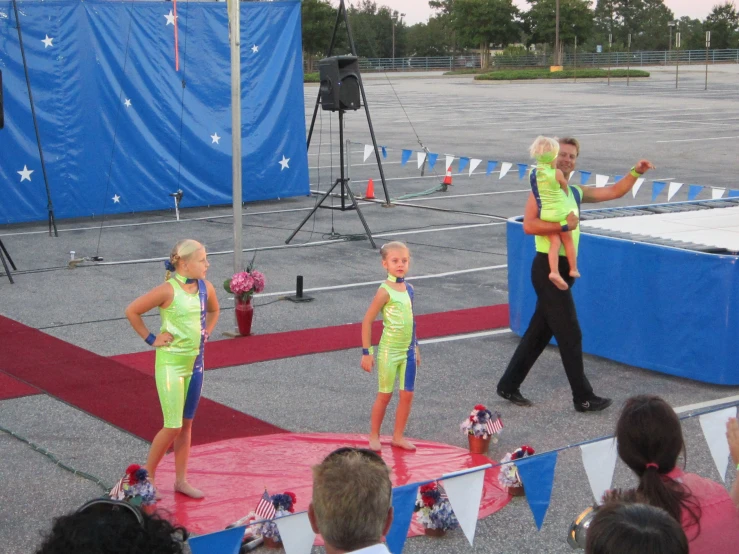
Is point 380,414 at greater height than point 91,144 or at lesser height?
lesser

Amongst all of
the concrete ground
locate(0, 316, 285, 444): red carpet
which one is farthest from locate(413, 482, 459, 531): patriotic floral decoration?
locate(0, 316, 285, 444): red carpet

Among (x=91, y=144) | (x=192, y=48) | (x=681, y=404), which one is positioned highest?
(x=192, y=48)

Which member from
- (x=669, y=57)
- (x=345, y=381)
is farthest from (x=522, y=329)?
(x=669, y=57)

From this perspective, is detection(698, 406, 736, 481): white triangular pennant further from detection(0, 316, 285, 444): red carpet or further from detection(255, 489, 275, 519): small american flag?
detection(0, 316, 285, 444): red carpet

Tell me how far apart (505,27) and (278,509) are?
281 feet

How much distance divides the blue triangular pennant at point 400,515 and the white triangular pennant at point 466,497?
302 millimetres

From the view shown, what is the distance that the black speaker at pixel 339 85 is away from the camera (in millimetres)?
13797

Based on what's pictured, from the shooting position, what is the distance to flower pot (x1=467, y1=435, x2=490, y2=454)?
258 inches

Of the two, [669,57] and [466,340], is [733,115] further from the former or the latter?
[669,57]

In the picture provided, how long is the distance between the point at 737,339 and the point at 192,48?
39.3 ft

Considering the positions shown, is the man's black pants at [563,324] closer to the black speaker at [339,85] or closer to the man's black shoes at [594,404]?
the man's black shoes at [594,404]

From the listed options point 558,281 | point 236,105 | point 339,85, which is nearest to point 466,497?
point 558,281

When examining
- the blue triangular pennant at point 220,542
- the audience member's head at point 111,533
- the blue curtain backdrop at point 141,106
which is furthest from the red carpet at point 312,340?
the blue curtain backdrop at point 141,106

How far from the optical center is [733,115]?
1492 inches
